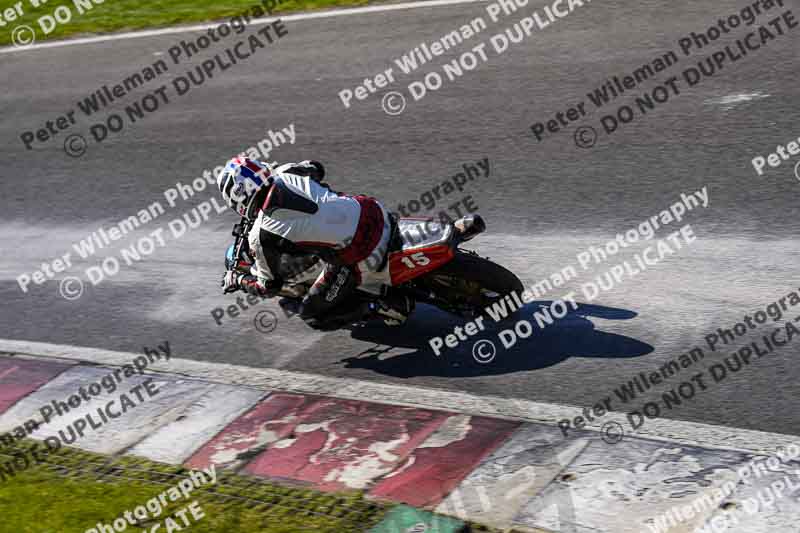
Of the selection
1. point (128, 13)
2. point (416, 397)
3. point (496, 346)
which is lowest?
point (496, 346)

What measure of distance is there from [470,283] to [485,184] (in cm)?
302

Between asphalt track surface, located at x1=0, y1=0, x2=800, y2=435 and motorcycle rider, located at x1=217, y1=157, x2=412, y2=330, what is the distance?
462mm

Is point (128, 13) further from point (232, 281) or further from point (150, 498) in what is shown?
point (150, 498)

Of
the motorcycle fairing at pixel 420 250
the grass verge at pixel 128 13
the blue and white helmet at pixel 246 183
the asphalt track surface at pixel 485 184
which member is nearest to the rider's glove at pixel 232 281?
the asphalt track surface at pixel 485 184

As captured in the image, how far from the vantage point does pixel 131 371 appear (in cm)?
912

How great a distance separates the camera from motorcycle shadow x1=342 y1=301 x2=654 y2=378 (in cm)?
816

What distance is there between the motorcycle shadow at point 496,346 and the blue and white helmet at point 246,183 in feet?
5.25

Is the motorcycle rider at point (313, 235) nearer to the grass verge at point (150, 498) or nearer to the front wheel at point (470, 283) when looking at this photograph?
the front wheel at point (470, 283)

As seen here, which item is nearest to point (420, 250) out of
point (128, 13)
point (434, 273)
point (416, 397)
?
point (434, 273)

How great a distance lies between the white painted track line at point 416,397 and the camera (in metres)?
6.65

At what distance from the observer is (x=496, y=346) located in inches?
335

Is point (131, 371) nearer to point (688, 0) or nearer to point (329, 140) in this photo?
point (329, 140)

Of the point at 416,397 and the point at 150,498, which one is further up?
the point at 150,498

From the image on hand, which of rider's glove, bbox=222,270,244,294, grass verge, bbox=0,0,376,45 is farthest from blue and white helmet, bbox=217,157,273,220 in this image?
grass verge, bbox=0,0,376,45
